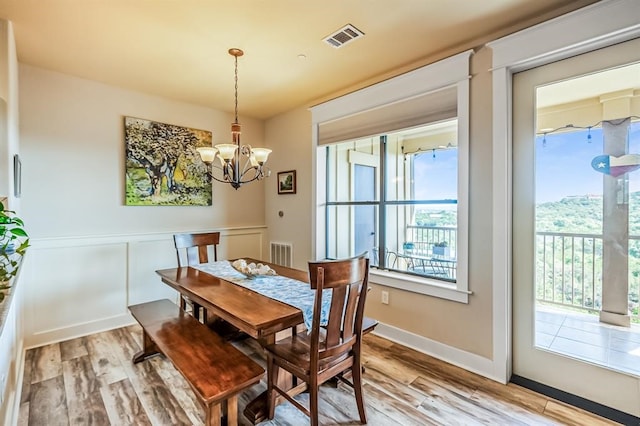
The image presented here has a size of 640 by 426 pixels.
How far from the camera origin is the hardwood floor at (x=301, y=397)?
74.5 inches

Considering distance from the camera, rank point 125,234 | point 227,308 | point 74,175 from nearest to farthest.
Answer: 1. point 227,308
2. point 74,175
3. point 125,234

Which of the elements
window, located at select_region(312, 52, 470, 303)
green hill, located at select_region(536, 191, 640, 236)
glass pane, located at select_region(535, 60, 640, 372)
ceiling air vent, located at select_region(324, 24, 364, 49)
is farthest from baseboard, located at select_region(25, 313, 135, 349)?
green hill, located at select_region(536, 191, 640, 236)

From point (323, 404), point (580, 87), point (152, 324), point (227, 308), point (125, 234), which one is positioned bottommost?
point (323, 404)

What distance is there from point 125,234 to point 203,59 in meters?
2.08

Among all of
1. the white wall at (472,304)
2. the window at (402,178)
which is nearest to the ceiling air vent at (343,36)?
the window at (402,178)

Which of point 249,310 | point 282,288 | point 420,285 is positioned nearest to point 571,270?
point 420,285

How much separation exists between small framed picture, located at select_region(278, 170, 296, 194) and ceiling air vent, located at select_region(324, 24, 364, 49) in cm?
190

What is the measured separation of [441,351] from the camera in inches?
103

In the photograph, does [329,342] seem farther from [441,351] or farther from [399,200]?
[399,200]

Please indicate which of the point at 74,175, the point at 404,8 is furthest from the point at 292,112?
the point at 74,175

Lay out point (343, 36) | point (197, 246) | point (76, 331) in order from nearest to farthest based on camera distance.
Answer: point (343, 36)
point (76, 331)
point (197, 246)

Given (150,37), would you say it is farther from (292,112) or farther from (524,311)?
(524,311)

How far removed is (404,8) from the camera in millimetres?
2029

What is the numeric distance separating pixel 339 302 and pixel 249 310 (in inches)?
21.7
